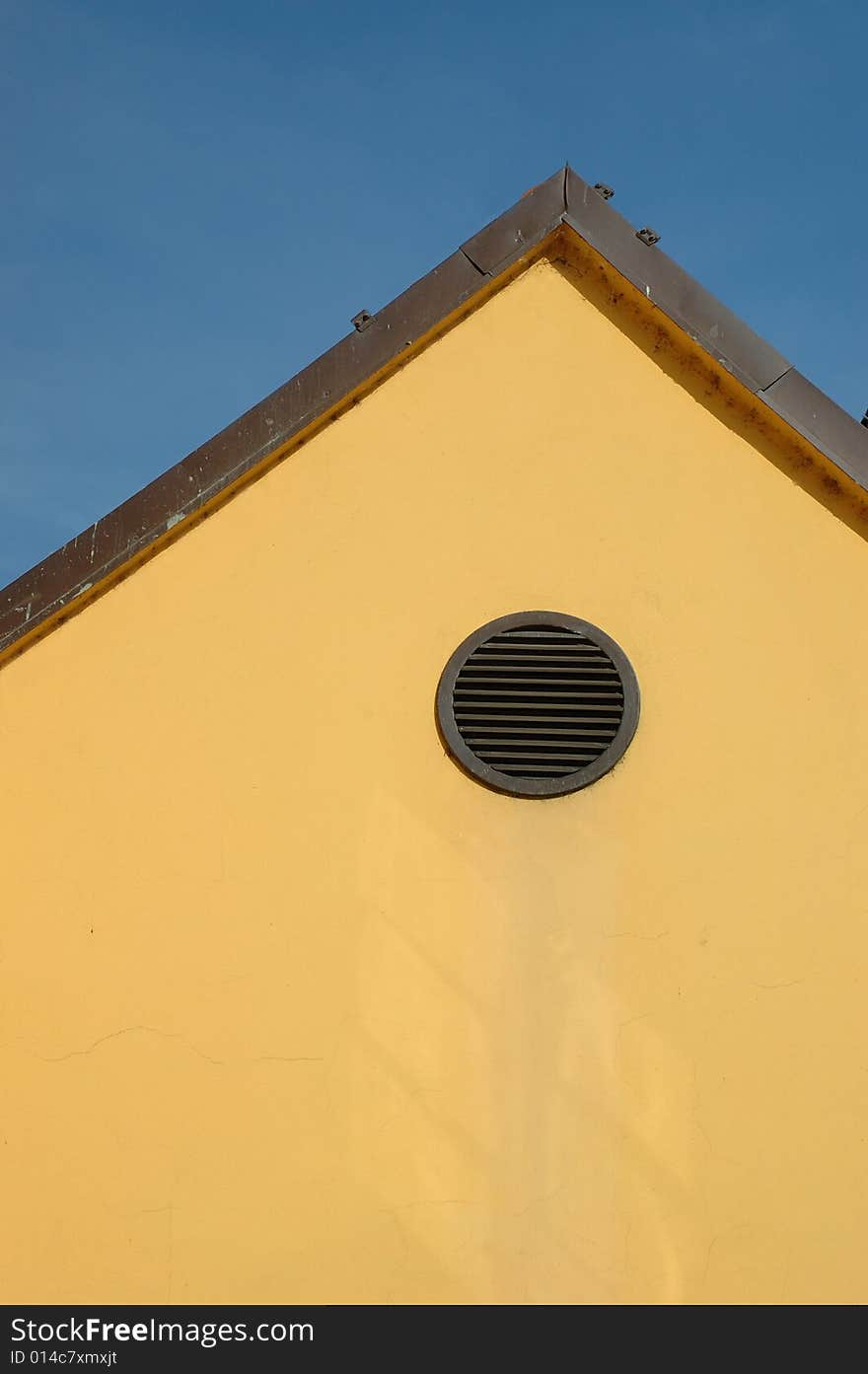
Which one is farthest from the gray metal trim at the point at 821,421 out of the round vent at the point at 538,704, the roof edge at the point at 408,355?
the round vent at the point at 538,704

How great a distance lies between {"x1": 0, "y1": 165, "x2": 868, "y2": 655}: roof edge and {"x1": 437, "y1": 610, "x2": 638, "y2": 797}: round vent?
3.28ft

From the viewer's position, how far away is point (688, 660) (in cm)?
442

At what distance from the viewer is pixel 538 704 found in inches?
175

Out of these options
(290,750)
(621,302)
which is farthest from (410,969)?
(621,302)

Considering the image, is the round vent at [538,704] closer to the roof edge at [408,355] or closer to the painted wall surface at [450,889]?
the painted wall surface at [450,889]

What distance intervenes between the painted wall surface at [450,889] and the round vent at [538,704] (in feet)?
0.24

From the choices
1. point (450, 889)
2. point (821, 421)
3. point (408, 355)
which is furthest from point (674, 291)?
point (450, 889)

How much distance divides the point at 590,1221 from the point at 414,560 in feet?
7.16

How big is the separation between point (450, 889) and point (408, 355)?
1.90 metres

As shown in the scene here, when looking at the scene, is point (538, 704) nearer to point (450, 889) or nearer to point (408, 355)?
point (450, 889)

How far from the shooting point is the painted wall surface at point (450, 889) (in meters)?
4.00

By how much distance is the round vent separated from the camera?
4.34m

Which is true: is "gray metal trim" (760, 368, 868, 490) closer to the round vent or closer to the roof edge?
the roof edge
